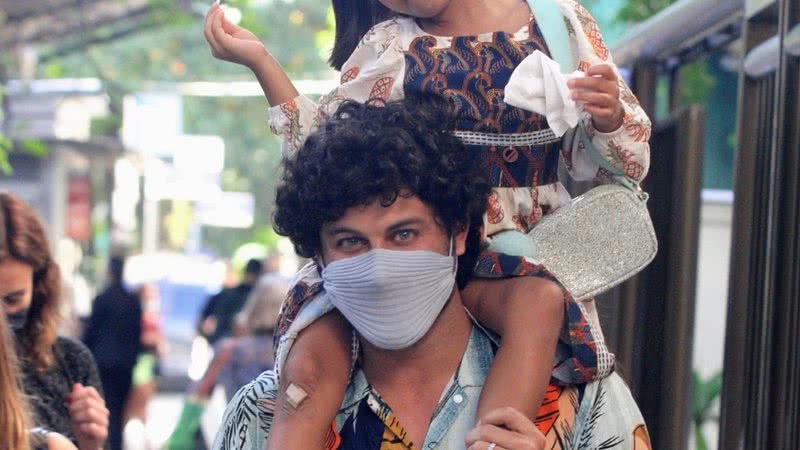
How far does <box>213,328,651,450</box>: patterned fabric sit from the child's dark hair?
0.63m

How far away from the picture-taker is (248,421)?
2836 millimetres

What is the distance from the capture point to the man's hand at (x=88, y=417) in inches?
161

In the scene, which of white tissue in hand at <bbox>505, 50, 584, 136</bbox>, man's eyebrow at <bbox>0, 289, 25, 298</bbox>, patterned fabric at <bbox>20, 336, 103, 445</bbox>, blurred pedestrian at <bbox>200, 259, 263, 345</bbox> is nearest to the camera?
white tissue in hand at <bbox>505, 50, 584, 136</bbox>

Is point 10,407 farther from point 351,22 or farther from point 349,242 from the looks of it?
point 351,22

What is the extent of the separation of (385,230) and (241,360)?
621cm

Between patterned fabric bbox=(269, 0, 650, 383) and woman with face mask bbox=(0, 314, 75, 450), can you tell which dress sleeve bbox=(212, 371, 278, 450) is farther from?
woman with face mask bbox=(0, 314, 75, 450)

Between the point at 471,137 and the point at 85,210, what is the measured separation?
1774 cm

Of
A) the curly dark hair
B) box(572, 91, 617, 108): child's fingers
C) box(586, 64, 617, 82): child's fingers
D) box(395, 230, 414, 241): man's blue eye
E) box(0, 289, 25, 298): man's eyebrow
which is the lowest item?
box(0, 289, 25, 298): man's eyebrow

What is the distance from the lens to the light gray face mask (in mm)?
2572

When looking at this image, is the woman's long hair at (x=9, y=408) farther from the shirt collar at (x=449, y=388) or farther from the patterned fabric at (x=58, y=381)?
the patterned fabric at (x=58, y=381)

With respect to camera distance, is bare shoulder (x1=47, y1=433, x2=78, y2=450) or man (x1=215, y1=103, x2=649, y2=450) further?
bare shoulder (x1=47, y1=433, x2=78, y2=450)

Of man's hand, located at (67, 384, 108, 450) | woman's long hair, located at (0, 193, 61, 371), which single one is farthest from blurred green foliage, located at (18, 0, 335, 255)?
man's hand, located at (67, 384, 108, 450)

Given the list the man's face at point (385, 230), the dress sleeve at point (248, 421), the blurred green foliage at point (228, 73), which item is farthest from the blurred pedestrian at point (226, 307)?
the man's face at point (385, 230)

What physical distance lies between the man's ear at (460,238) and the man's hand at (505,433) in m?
0.35
